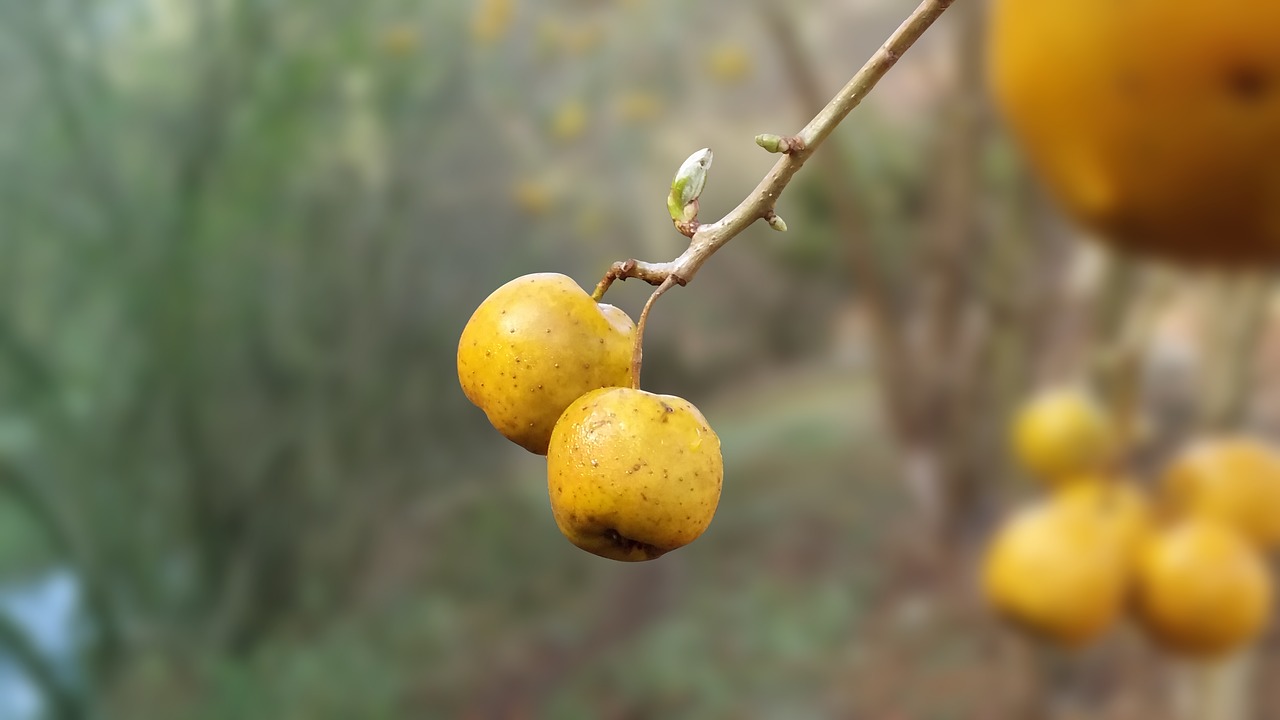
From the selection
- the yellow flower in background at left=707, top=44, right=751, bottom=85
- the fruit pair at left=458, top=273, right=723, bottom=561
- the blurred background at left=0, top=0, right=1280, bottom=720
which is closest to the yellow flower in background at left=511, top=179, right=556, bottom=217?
the blurred background at left=0, top=0, right=1280, bottom=720

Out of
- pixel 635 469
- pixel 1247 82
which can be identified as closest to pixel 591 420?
pixel 635 469

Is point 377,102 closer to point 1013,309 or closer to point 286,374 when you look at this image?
point 286,374

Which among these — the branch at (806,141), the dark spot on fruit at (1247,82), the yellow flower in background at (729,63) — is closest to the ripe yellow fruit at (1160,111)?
the dark spot on fruit at (1247,82)

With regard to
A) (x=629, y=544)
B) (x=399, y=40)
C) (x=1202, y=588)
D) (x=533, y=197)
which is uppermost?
(x=399, y=40)

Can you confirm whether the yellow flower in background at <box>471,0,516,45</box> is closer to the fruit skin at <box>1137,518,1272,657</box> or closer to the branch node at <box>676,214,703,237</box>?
the fruit skin at <box>1137,518,1272,657</box>

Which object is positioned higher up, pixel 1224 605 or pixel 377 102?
pixel 377 102

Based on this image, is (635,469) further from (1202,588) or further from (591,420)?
(1202,588)

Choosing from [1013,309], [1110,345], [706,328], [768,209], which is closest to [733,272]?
[706,328]
